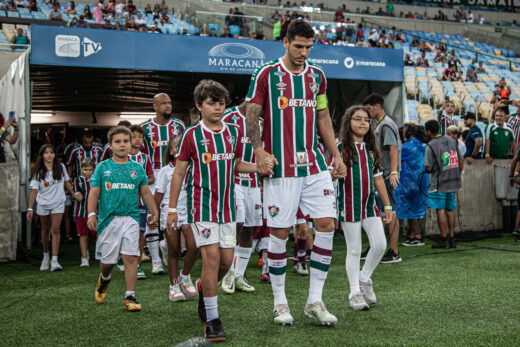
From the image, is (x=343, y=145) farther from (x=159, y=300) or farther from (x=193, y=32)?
(x=193, y=32)

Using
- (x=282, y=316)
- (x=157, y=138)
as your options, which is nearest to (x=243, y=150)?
(x=157, y=138)

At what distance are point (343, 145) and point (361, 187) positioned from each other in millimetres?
419

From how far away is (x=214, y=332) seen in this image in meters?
3.61

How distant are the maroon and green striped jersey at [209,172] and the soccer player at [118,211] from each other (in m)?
1.05

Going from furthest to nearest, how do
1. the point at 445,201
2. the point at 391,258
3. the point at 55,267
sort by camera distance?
the point at 445,201 < the point at 55,267 < the point at 391,258

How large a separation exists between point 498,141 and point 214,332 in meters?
9.25

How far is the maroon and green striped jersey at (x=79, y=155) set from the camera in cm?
1018

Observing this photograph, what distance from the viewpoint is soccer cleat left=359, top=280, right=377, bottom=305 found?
4613 millimetres

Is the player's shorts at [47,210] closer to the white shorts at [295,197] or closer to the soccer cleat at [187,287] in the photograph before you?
the soccer cleat at [187,287]

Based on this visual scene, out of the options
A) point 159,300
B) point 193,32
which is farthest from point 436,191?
point 193,32

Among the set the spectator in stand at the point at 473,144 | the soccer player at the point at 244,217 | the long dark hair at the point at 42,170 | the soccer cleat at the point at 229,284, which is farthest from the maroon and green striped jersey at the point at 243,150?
the spectator in stand at the point at 473,144

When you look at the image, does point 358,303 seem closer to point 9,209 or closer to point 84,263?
point 84,263

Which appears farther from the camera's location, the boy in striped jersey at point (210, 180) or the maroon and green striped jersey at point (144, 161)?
the maroon and green striped jersey at point (144, 161)

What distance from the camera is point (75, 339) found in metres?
3.77
